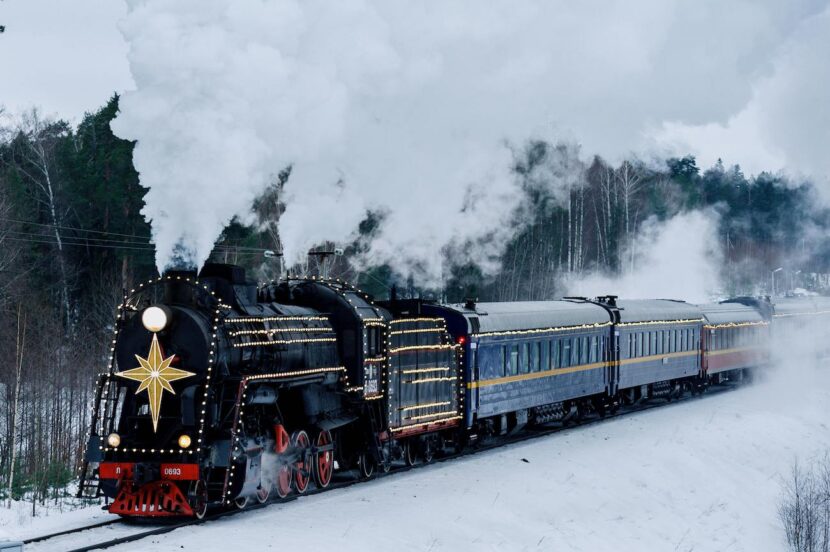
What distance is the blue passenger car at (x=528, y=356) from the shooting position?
21.3 metres

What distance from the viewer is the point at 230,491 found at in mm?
14336

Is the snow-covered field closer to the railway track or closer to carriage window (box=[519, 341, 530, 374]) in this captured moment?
the railway track

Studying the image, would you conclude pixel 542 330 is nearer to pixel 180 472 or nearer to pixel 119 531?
pixel 180 472

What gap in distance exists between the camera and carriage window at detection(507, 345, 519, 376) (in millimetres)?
22766

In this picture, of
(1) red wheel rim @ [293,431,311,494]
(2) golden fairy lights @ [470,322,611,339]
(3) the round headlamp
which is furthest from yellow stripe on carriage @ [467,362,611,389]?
(3) the round headlamp

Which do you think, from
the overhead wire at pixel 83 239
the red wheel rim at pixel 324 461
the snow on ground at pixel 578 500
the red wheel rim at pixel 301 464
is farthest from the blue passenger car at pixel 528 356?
the overhead wire at pixel 83 239


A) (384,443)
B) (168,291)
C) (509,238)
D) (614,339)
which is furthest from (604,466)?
(509,238)

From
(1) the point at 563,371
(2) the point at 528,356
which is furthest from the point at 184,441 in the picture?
(1) the point at 563,371

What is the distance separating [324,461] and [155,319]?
4.39 m

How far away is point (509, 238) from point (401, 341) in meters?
30.0

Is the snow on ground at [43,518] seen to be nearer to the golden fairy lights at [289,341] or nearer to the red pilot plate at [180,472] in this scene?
the red pilot plate at [180,472]

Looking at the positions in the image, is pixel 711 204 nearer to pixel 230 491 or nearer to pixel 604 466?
pixel 604 466

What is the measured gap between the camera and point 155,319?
548 inches

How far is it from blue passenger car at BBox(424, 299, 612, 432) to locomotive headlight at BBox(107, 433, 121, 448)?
8288mm
